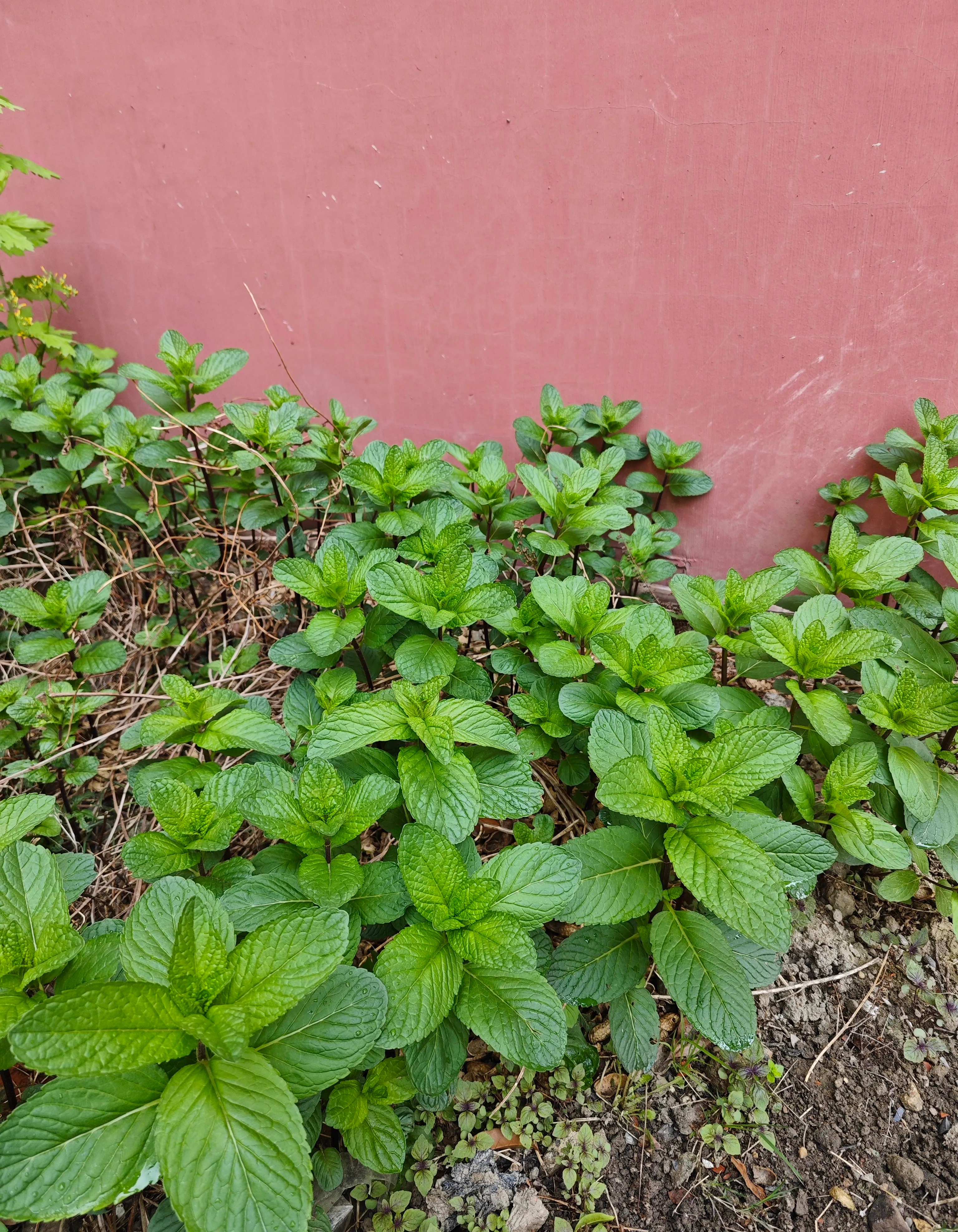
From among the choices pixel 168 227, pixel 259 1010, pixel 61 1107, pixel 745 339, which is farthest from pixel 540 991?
pixel 168 227

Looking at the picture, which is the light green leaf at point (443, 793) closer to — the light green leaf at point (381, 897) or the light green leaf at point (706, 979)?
the light green leaf at point (381, 897)

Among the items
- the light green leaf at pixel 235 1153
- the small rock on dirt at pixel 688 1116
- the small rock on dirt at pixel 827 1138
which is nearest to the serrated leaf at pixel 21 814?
the light green leaf at pixel 235 1153

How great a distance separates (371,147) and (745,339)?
166 centimetres

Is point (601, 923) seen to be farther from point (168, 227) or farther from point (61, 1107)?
point (168, 227)

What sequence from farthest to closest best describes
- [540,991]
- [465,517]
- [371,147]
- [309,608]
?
[371,147], [309,608], [465,517], [540,991]

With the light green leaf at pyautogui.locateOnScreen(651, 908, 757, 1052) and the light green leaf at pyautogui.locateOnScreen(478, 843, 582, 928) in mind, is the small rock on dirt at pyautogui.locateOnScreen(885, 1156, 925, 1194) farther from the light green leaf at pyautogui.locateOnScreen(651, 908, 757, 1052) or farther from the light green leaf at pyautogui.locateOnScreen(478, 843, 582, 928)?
the light green leaf at pyautogui.locateOnScreen(478, 843, 582, 928)

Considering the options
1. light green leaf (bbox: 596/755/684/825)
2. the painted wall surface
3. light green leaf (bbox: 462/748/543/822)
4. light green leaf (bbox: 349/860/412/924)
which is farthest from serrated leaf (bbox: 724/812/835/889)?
the painted wall surface

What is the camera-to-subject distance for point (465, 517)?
1860mm

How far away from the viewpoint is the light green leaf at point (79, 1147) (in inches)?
31.5

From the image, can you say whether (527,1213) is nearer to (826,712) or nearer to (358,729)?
(358,729)

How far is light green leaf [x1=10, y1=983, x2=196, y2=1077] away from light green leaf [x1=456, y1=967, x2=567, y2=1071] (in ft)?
1.46

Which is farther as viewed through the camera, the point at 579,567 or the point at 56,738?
the point at 579,567

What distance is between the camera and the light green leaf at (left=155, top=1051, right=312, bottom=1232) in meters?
0.79

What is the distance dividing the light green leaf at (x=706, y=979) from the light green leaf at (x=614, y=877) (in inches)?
2.7
